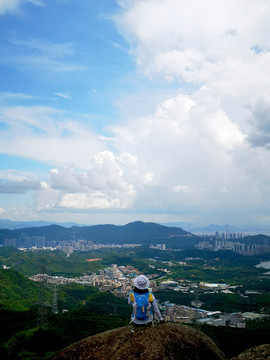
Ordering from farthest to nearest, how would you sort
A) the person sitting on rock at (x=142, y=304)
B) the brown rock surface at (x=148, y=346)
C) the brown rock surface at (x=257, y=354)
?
the person sitting on rock at (x=142, y=304)
the brown rock surface at (x=148, y=346)
the brown rock surface at (x=257, y=354)

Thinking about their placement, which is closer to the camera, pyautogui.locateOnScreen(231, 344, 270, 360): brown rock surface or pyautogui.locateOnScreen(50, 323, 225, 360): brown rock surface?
pyautogui.locateOnScreen(231, 344, 270, 360): brown rock surface

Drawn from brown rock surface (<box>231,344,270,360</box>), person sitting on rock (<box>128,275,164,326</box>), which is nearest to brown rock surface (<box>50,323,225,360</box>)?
person sitting on rock (<box>128,275,164,326</box>)

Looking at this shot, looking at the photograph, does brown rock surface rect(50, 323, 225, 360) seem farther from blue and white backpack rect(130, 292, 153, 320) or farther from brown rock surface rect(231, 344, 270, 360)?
brown rock surface rect(231, 344, 270, 360)

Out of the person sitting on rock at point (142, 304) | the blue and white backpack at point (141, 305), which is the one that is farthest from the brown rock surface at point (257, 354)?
the blue and white backpack at point (141, 305)

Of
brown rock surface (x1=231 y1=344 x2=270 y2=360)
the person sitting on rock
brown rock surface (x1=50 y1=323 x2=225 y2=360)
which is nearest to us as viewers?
brown rock surface (x1=231 y1=344 x2=270 y2=360)

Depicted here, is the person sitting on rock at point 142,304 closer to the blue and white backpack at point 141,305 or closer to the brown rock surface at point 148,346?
the blue and white backpack at point 141,305

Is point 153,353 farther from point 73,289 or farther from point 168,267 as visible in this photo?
point 168,267
